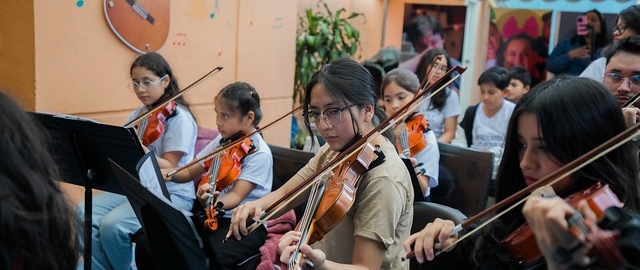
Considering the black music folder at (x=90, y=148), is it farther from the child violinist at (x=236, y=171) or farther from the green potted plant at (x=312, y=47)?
the green potted plant at (x=312, y=47)

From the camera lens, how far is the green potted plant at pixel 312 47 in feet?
16.0

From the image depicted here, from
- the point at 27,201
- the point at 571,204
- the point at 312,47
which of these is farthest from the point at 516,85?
the point at 27,201

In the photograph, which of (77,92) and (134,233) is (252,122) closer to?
(134,233)

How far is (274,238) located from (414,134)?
72 cm

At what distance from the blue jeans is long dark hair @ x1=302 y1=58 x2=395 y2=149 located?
925 millimetres

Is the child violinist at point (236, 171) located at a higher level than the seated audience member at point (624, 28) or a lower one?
lower

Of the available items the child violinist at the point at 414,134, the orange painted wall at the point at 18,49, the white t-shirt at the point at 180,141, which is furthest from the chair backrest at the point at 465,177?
the orange painted wall at the point at 18,49

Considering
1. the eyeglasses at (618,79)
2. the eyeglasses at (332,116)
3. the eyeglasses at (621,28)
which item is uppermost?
the eyeglasses at (621,28)

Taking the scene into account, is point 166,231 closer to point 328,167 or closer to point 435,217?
point 328,167

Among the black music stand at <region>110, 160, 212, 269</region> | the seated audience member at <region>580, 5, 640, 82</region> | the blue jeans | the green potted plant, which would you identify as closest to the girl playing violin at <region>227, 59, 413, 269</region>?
the black music stand at <region>110, 160, 212, 269</region>

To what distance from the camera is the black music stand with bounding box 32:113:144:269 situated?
6.68ft

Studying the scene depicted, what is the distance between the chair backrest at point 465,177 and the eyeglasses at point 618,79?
57 centimetres

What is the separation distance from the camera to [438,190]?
2645 millimetres

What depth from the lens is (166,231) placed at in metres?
1.70
